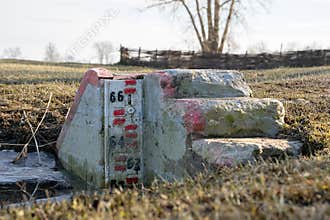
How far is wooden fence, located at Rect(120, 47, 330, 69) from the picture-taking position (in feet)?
78.9

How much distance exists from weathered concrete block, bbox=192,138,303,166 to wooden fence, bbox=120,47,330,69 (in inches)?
Result: 759

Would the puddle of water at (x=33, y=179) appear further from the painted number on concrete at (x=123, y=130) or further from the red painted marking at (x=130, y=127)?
the red painted marking at (x=130, y=127)

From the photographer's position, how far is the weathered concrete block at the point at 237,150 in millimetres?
4527

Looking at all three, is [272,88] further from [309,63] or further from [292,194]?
[309,63]

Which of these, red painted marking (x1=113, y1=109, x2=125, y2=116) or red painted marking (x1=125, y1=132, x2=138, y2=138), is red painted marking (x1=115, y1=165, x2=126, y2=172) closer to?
red painted marking (x1=125, y1=132, x2=138, y2=138)

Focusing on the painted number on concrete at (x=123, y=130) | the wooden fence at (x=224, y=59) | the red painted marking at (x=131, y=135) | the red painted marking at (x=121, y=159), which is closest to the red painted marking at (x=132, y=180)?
the painted number on concrete at (x=123, y=130)

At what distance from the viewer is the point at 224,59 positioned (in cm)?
2462

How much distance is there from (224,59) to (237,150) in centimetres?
2040

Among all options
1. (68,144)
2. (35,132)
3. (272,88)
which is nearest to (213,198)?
(68,144)

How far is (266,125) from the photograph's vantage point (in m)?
5.45

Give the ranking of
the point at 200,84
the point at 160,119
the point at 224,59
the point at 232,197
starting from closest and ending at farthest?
the point at 232,197 < the point at 160,119 < the point at 200,84 < the point at 224,59

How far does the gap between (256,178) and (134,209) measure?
41.0 inches

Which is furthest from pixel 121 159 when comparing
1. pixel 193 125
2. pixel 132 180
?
pixel 193 125

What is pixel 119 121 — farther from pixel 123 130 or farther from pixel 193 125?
pixel 193 125
